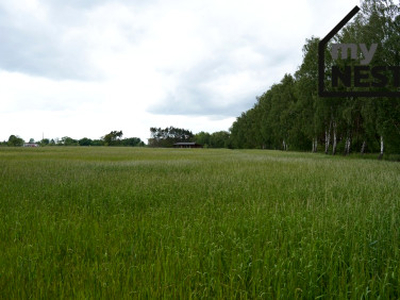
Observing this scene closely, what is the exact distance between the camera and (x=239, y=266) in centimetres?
357

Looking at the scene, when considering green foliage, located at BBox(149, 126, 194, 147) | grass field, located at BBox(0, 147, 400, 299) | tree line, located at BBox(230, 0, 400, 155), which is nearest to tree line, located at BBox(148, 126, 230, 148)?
green foliage, located at BBox(149, 126, 194, 147)

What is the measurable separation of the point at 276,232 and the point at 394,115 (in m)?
24.1

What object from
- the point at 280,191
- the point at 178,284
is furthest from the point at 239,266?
the point at 280,191

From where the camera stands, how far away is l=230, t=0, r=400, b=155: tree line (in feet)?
74.5

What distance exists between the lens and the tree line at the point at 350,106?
74.5ft

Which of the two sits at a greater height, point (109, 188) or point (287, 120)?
point (287, 120)

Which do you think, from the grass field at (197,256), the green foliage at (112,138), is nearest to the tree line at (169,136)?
the green foliage at (112,138)

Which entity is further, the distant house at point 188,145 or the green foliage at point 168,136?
the green foliage at point 168,136

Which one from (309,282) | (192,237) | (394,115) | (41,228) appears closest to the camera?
(309,282)

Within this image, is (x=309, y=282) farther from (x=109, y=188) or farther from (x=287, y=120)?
(x=287, y=120)

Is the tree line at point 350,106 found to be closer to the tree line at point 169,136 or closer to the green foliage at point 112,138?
the tree line at point 169,136

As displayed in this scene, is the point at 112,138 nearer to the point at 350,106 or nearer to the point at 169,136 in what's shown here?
the point at 169,136

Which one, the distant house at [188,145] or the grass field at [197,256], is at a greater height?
the distant house at [188,145]

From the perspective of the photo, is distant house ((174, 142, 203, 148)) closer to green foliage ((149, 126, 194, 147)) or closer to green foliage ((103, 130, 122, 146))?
green foliage ((149, 126, 194, 147))
